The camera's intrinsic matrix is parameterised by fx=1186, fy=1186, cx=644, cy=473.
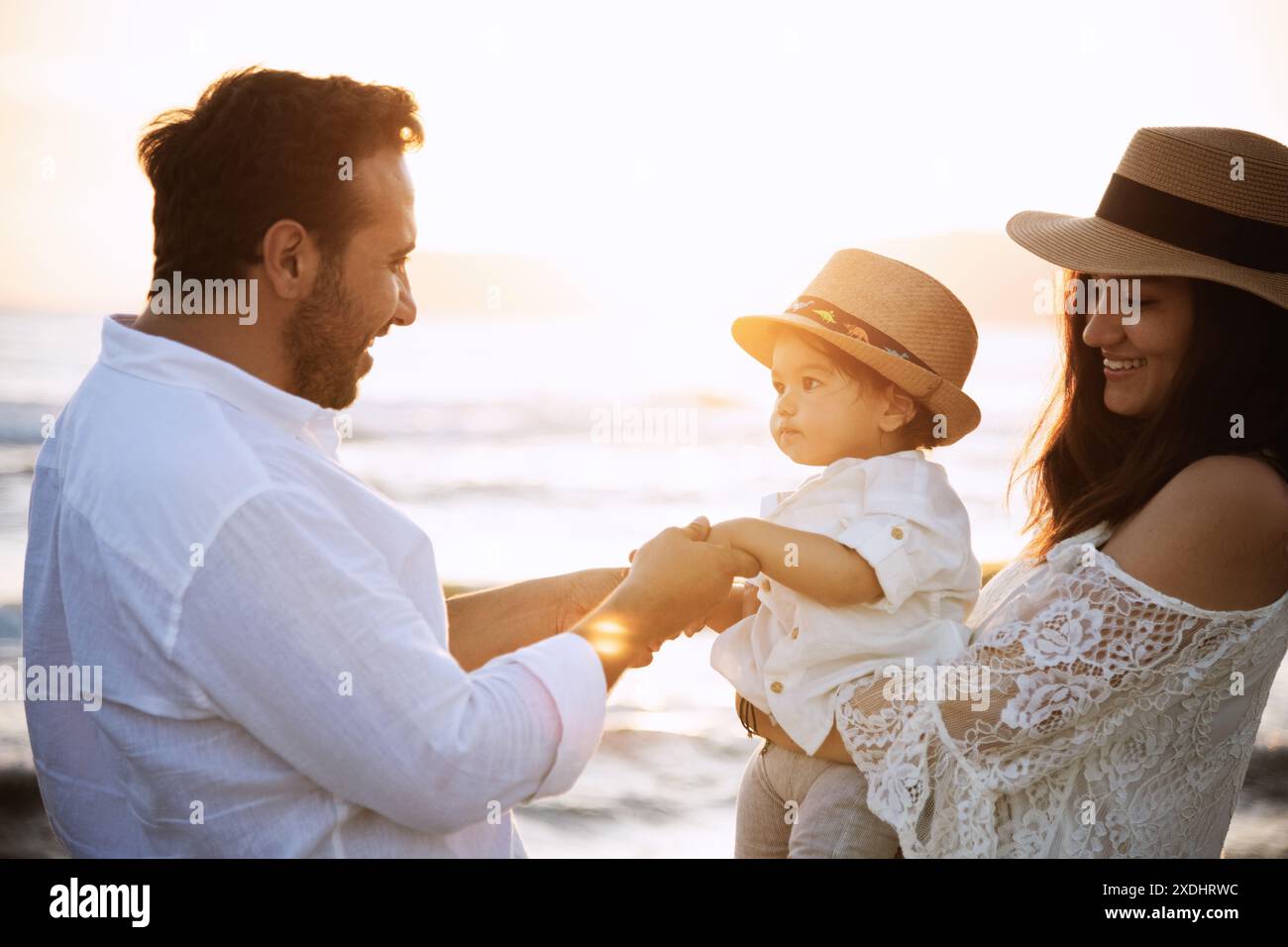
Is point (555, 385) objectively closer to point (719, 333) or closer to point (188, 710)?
point (719, 333)

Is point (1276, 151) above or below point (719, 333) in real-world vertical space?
above

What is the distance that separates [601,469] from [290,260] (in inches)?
462

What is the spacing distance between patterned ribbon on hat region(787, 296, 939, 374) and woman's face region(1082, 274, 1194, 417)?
1.23 ft

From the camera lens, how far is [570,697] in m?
1.89

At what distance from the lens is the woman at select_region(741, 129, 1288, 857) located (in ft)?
7.43

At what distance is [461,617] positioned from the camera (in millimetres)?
2891

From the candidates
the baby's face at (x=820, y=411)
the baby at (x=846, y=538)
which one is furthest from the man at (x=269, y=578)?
the baby's face at (x=820, y=411)

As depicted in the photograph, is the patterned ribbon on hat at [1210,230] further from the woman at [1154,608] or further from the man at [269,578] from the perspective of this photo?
the man at [269,578]

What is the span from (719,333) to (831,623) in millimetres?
18558

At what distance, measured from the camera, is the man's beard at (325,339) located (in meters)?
2.14

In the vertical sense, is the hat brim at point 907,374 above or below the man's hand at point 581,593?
above

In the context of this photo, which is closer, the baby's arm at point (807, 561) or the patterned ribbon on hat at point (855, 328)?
the baby's arm at point (807, 561)

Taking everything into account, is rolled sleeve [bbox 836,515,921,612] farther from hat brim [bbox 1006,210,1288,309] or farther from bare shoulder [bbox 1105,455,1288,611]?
hat brim [bbox 1006,210,1288,309]
